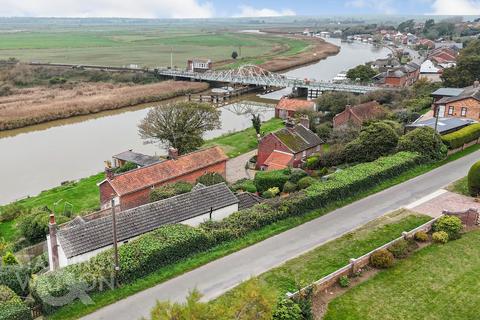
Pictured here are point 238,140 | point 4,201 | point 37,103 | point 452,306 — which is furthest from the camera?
point 37,103

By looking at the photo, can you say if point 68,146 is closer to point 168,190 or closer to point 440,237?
point 168,190

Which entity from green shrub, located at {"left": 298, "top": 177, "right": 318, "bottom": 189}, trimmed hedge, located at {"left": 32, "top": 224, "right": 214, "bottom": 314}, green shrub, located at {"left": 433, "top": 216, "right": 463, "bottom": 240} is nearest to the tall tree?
green shrub, located at {"left": 298, "top": 177, "right": 318, "bottom": 189}

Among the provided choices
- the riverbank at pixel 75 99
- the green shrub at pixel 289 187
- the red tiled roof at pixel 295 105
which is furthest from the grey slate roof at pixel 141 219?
the riverbank at pixel 75 99

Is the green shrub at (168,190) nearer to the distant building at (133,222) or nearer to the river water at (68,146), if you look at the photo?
the distant building at (133,222)

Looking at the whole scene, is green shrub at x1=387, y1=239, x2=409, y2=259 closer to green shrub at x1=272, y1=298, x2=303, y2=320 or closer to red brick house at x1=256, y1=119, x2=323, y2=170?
green shrub at x1=272, y1=298, x2=303, y2=320

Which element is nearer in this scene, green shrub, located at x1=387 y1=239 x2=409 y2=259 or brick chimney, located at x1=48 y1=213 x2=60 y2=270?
brick chimney, located at x1=48 y1=213 x2=60 y2=270

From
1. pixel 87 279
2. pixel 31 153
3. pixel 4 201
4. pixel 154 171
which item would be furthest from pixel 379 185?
pixel 31 153

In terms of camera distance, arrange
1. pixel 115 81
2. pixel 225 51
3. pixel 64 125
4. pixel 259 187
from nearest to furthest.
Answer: pixel 259 187 < pixel 64 125 < pixel 115 81 < pixel 225 51

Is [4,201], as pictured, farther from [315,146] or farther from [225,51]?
[225,51]
